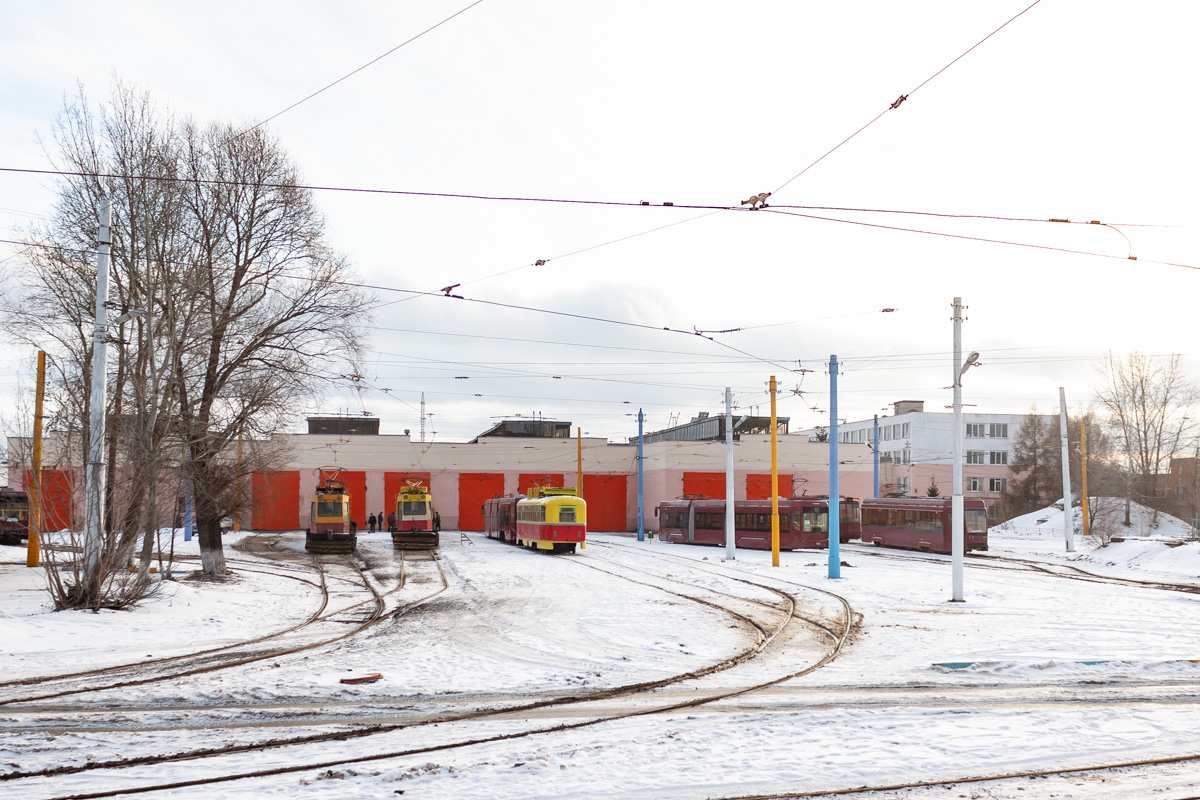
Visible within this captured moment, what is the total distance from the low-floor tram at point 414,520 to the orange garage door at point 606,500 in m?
25.5

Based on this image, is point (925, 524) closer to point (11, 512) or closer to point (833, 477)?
point (833, 477)

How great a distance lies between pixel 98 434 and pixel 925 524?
3560 centimetres

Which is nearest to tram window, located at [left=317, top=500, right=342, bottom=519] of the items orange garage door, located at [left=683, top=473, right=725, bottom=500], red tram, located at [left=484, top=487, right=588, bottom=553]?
red tram, located at [left=484, top=487, right=588, bottom=553]

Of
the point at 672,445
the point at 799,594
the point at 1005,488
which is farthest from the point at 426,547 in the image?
the point at 1005,488

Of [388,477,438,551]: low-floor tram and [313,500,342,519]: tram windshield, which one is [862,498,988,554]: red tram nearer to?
[388,477,438,551]: low-floor tram

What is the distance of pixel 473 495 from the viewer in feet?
217

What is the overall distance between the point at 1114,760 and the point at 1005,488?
90448mm

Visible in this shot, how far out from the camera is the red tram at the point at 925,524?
41031mm

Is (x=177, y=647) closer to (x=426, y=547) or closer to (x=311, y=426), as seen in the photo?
(x=426, y=547)

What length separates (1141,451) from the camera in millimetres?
59531

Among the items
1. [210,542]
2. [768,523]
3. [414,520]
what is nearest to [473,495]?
[414,520]

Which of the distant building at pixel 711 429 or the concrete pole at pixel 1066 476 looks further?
the distant building at pixel 711 429

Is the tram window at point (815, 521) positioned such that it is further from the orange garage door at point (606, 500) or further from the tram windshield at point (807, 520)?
the orange garage door at point (606, 500)

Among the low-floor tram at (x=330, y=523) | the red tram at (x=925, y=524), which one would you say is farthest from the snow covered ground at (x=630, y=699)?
the red tram at (x=925, y=524)
